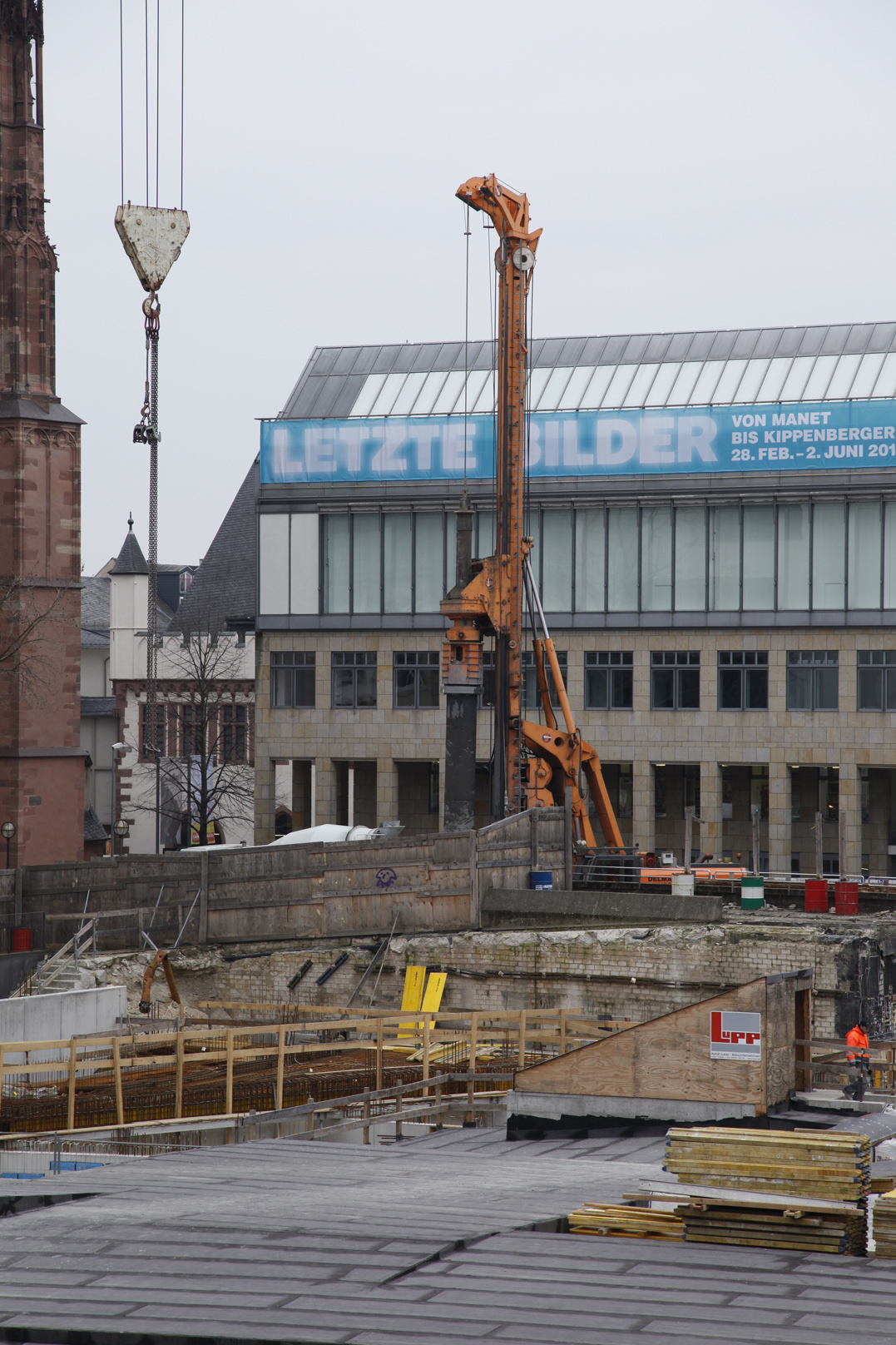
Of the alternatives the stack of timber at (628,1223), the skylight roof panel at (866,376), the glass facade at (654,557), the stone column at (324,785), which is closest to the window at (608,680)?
the glass facade at (654,557)

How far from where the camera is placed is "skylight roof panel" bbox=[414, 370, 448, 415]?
6094 cm

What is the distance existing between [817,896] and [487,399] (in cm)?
2868

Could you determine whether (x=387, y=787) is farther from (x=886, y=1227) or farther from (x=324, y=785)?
(x=886, y=1227)

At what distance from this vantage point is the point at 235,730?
7462 cm

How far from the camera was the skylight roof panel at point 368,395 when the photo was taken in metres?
61.7

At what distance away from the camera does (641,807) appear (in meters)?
56.6

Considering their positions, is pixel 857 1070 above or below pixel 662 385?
below

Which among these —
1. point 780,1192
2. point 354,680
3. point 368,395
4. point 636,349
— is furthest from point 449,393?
point 780,1192

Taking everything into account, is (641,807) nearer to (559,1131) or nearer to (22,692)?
(22,692)

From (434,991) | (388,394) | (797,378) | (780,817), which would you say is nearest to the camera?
(434,991)

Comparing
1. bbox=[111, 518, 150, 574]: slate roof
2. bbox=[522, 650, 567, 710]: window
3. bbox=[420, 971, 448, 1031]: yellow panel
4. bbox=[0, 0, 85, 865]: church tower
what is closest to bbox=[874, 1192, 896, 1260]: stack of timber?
bbox=[420, 971, 448, 1031]: yellow panel

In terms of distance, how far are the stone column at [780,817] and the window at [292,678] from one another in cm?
1720

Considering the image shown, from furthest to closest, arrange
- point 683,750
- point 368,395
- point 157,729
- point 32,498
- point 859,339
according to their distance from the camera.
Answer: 1. point 157,729
2. point 368,395
3. point 859,339
4. point 683,750
5. point 32,498

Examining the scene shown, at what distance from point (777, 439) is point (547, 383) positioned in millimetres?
9624
